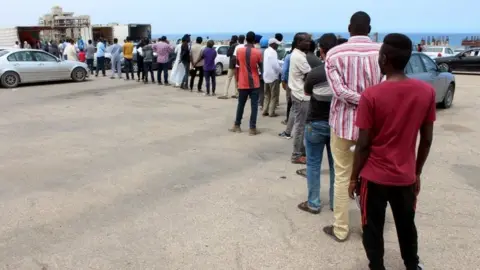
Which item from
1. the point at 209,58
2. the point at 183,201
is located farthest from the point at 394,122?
the point at 209,58

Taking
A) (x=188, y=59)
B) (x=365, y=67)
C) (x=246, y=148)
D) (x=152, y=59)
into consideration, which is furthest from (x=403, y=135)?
(x=152, y=59)

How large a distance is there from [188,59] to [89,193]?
31.9 ft

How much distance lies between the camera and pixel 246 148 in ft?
24.1

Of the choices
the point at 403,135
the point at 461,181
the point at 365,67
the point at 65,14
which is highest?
the point at 65,14

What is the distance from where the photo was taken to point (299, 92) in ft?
20.3

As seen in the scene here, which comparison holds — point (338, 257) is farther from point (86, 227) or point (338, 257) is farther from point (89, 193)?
point (89, 193)

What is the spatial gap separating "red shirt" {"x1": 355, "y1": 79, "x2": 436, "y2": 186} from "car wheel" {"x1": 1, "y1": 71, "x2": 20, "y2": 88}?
15.5 meters

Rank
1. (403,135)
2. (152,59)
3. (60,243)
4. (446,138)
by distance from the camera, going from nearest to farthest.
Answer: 1. (403,135)
2. (60,243)
3. (446,138)
4. (152,59)

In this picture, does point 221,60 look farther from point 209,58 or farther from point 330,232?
point 330,232

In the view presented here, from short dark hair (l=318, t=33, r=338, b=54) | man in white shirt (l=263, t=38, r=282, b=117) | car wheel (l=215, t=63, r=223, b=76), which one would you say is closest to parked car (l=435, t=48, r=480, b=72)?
car wheel (l=215, t=63, r=223, b=76)

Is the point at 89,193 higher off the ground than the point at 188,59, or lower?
lower

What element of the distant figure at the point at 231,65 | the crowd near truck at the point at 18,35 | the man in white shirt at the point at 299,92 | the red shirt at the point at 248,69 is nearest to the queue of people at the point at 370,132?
the man in white shirt at the point at 299,92

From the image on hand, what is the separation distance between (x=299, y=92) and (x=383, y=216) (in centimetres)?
335

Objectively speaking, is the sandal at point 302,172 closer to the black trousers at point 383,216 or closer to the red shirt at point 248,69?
the red shirt at point 248,69
